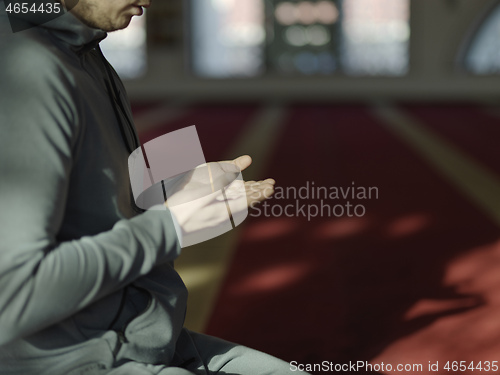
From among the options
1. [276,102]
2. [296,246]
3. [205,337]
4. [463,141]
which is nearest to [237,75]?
[276,102]

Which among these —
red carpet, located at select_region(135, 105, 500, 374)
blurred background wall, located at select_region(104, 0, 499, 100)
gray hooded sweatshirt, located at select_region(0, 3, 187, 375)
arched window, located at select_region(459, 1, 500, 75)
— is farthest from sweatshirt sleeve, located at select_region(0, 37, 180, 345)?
arched window, located at select_region(459, 1, 500, 75)

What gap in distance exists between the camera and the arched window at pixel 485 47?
11391 millimetres

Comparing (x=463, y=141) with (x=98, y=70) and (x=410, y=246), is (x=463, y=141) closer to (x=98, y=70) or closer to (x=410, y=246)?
(x=410, y=246)

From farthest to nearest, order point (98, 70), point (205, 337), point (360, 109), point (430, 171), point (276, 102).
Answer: point (276, 102) → point (360, 109) → point (430, 171) → point (205, 337) → point (98, 70)

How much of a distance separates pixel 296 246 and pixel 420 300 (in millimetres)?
729

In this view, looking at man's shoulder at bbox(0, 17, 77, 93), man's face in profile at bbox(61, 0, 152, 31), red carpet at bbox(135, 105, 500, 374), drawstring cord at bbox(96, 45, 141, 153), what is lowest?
red carpet at bbox(135, 105, 500, 374)

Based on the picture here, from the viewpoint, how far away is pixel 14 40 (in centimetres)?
74

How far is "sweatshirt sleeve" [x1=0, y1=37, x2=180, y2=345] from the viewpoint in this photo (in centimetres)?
68
